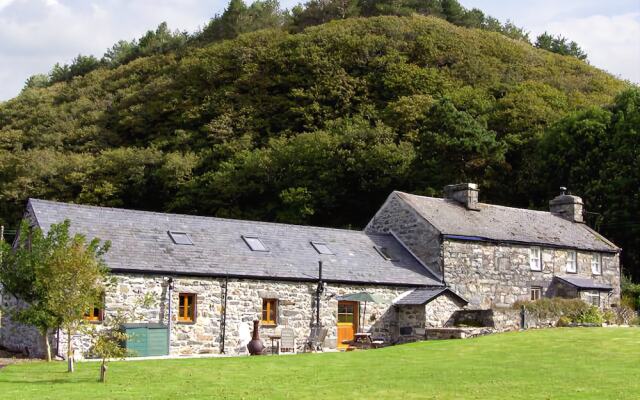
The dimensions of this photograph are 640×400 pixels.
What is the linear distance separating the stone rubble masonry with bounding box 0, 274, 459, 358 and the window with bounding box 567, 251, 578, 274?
30.6 feet

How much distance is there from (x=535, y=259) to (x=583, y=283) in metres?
2.56

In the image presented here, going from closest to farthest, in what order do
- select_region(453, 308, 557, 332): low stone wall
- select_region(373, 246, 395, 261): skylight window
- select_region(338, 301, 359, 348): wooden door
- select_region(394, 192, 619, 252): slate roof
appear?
select_region(453, 308, 557, 332): low stone wall → select_region(338, 301, 359, 348): wooden door → select_region(373, 246, 395, 261): skylight window → select_region(394, 192, 619, 252): slate roof

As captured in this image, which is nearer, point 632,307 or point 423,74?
point 632,307

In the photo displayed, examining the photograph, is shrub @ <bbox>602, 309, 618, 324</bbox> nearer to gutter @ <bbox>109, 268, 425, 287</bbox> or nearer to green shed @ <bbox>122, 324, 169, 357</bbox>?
gutter @ <bbox>109, 268, 425, 287</bbox>

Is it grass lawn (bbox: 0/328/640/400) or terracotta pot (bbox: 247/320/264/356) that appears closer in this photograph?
grass lawn (bbox: 0/328/640/400)

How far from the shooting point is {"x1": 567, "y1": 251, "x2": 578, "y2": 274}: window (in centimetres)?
3800

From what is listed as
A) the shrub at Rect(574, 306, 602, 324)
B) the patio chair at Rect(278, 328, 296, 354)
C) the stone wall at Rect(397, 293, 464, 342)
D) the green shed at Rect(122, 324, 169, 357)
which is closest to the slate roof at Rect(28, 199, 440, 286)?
the stone wall at Rect(397, 293, 464, 342)

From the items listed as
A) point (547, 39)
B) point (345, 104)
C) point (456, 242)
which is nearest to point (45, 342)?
point (456, 242)

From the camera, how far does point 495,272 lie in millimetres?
35188

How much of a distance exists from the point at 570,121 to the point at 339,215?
54.7 ft

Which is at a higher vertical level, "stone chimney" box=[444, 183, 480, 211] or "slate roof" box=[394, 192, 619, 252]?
"stone chimney" box=[444, 183, 480, 211]

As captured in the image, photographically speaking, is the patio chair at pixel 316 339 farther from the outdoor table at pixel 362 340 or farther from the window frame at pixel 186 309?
the window frame at pixel 186 309

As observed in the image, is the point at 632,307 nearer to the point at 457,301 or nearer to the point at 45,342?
the point at 457,301

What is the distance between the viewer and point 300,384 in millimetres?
17328
